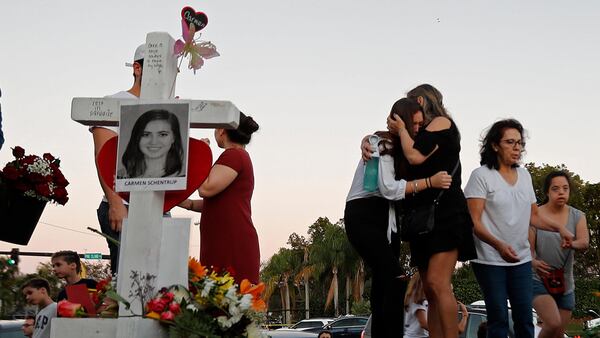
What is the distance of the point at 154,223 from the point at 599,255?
155 feet

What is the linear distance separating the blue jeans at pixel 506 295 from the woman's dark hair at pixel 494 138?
0.85 metres

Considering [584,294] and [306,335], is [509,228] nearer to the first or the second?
[306,335]

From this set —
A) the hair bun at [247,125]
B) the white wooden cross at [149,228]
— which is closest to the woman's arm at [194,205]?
the hair bun at [247,125]

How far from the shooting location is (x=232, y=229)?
17.8ft

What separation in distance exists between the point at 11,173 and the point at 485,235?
337cm

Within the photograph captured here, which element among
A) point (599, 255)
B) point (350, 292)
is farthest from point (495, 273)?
point (350, 292)

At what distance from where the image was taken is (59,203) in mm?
5164

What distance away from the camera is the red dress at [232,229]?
17.7 ft

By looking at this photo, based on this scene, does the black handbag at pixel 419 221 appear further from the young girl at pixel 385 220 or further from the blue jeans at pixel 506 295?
the blue jeans at pixel 506 295

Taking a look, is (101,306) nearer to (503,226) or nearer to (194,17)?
(194,17)

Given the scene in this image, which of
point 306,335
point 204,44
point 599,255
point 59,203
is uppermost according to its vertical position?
point 599,255

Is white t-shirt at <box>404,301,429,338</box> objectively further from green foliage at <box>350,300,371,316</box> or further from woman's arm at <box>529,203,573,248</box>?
green foliage at <box>350,300,371,316</box>

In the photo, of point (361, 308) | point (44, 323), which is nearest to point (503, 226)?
point (44, 323)

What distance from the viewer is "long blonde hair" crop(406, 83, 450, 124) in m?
5.86
